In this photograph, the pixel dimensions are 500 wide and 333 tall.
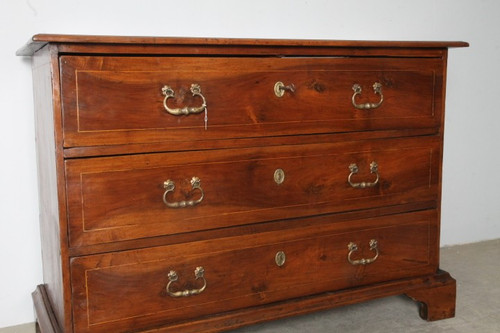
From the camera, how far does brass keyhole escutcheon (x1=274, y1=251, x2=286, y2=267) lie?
5.66 ft

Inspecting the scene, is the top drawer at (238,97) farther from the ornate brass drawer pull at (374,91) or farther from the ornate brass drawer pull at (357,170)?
the ornate brass drawer pull at (357,170)

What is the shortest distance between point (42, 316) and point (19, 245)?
1.16ft

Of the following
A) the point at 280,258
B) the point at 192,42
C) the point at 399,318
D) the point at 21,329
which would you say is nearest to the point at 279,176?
the point at 280,258

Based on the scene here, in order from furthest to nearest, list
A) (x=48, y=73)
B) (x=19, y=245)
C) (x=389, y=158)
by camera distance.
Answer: (x=19, y=245) < (x=389, y=158) < (x=48, y=73)

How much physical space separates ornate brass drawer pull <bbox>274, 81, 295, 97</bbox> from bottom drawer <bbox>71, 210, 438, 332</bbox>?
402mm

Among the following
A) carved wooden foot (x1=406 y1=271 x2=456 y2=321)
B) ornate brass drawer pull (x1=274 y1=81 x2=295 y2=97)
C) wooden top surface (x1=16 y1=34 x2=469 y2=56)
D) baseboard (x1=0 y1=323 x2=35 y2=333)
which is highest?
wooden top surface (x1=16 y1=34 x2=469 y2=56)

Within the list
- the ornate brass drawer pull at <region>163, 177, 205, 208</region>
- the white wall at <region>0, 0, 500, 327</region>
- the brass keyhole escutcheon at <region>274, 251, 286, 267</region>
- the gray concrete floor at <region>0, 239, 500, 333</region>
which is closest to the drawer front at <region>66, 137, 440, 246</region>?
the ornate brass drawer pull at <region>163, 177, 205, 208</region>

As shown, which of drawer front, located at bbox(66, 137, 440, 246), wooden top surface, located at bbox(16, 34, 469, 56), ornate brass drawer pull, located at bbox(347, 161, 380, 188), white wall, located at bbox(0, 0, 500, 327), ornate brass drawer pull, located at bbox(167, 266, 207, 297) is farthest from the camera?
white wall, located at bbox(0, 0, 500, 327)

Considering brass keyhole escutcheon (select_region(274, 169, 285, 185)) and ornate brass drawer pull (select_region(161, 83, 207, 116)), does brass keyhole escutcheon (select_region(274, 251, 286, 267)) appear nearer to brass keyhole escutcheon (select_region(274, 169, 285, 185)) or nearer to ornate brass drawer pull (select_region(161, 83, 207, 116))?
brass keyhole escutcheon (select_region(274, 169, 285, 185))

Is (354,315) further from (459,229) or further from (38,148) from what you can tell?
(38,148)

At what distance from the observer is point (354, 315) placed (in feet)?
6.77

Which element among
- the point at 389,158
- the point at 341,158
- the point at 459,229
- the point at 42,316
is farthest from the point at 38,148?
the point at 459,229

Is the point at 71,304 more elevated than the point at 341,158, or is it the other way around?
Result: the point at 341,158

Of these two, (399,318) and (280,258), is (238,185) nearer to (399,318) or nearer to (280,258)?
(280,258)
